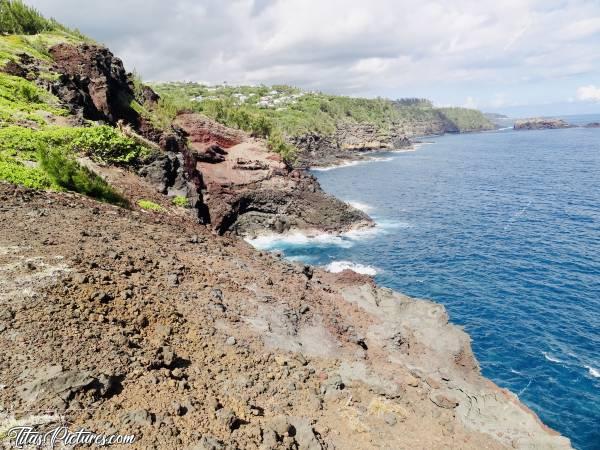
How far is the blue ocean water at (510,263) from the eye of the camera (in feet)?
89.9

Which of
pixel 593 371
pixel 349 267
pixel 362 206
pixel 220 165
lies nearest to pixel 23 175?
pixel 349 267

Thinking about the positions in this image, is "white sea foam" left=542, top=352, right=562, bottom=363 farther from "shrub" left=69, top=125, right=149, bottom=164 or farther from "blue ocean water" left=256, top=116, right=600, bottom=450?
"shrub" left=69, top=125, right=149, bottom=164

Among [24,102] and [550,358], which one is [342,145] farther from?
[550,358]

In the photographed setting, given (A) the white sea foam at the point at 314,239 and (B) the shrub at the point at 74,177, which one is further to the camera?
(A) the white sea foam at the point at 314,239

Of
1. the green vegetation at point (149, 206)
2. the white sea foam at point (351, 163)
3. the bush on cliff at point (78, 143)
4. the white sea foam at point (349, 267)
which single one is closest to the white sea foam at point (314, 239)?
the white sea foam at point (349, 267)

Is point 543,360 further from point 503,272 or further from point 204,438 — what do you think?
point 204,438

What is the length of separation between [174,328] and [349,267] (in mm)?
31404

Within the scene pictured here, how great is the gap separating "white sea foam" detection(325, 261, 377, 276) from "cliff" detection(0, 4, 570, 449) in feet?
20.4

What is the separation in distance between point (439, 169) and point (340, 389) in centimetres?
10965

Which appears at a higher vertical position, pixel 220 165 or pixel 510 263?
pixel 220 165

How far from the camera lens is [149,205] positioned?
29719 mm

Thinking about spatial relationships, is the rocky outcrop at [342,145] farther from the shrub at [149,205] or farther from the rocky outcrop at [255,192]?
the shrub at [149,205]

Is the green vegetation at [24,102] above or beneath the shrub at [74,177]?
above

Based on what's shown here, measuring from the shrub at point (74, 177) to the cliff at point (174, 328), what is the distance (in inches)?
4.5
